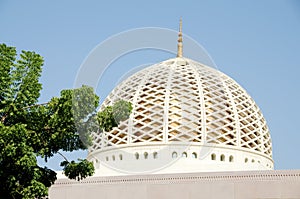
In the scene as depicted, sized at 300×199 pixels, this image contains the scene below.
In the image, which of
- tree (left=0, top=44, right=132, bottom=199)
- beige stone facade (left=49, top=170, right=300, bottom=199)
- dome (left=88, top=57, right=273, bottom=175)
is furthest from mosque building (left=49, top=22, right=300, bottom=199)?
tree (left=0, top=44, right=132, bottom=199)

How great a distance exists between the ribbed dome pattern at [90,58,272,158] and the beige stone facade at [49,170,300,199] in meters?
3.91

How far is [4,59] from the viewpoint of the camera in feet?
40.7

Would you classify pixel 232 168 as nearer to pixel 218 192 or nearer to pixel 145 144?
pixel 145 144

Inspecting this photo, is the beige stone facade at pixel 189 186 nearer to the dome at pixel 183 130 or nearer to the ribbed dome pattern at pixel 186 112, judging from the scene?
the dome at pixel 183 130

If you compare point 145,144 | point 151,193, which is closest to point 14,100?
point 151,193

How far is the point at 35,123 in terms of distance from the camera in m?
12.6

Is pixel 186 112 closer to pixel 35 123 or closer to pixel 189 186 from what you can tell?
pixel 189 186

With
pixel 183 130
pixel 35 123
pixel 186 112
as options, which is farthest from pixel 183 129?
pixel 35 123

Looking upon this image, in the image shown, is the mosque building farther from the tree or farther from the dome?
the tree

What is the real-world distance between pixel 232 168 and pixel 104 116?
9284 millimetres

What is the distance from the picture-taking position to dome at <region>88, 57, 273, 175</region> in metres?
20.4

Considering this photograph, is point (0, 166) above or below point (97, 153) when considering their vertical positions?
below

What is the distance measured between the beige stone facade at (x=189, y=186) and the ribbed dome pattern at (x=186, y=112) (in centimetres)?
391

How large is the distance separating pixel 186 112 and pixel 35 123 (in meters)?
9.15
